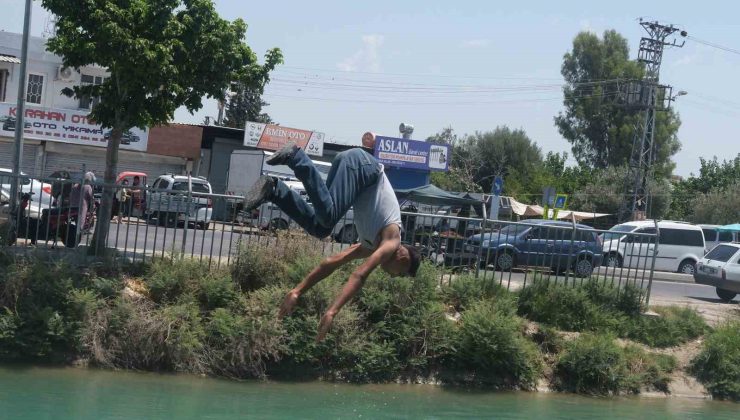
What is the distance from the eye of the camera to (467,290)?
13.0 m

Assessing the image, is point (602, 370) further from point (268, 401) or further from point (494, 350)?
point (268, 401)

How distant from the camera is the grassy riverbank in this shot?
11.4m

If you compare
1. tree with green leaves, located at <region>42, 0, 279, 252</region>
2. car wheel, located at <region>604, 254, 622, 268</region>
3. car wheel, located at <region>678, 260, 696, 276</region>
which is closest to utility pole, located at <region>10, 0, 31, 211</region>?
tree with green leaves, located at <region>42, 0, 279, 252</region>

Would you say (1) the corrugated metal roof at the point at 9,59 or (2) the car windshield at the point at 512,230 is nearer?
(2) the car windshield at the point at 512,230

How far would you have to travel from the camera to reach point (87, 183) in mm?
12055

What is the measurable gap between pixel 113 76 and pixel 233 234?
337 centimetres

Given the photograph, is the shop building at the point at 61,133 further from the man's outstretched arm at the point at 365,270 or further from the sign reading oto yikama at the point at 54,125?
the man's outstretched arm at the point at 365,270

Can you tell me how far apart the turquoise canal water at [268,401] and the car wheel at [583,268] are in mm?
2128

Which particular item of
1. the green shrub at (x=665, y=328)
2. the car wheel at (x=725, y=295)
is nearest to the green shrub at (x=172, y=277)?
the green shrub at (x=665, y=328)

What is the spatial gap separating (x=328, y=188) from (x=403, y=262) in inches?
33.6

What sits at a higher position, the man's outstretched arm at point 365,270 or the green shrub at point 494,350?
the man's outstretched arm at point 365,270

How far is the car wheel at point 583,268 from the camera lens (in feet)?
45.2

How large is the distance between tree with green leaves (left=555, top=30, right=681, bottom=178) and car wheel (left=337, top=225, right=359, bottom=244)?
58540mm

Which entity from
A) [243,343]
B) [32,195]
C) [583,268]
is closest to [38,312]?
[32,195]
